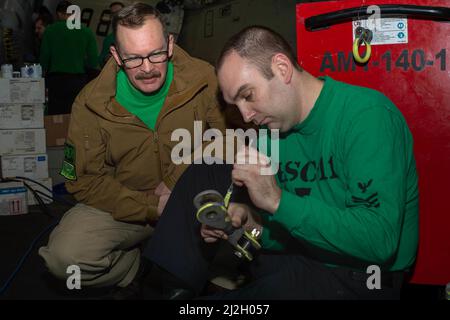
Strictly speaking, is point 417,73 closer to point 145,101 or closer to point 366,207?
point 366,207

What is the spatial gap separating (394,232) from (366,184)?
12cm

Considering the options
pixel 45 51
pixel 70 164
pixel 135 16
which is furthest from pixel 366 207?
pixel 45 51

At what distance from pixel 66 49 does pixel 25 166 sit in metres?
1.57

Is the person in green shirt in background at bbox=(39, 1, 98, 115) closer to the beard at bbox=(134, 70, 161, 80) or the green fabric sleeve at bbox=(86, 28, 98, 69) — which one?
the green fabric sleeve at bbox=(86, 28, 98, 69)

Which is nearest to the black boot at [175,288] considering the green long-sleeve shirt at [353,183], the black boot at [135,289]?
the green long-sleeve shirt at [353,183]

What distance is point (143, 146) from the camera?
6.11 feet

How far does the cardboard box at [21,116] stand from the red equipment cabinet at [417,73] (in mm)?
2594

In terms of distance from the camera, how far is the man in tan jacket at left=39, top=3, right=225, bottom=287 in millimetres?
1811

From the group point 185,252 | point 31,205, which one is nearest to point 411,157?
point 185,252

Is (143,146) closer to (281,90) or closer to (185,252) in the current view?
(185,252)

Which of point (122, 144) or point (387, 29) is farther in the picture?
point (122, 144)

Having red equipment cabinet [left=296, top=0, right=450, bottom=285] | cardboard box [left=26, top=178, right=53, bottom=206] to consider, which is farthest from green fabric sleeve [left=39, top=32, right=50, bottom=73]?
red equipment cabinet [left=296, top=0, right=450, bottom=285]

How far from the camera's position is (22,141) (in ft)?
11.9

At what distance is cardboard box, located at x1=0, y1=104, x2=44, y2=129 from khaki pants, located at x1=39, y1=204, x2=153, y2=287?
1.87m
